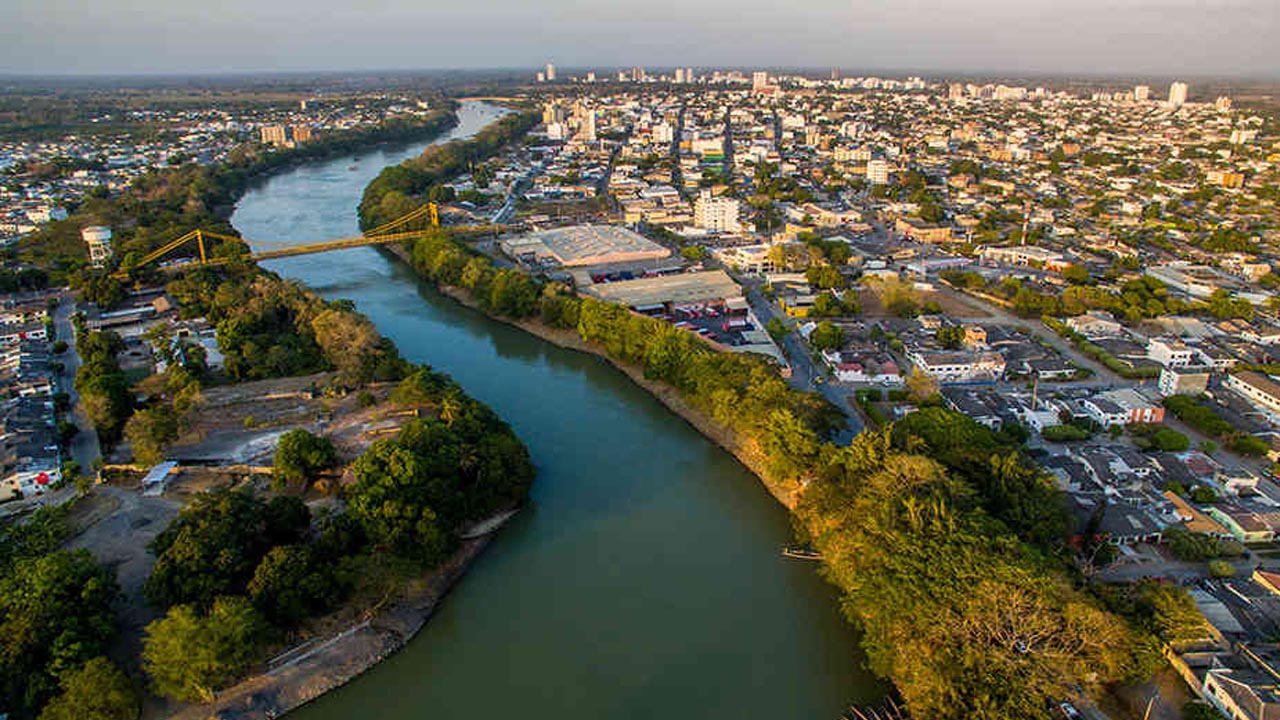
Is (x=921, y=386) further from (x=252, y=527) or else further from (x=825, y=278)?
(x=252, y=527)

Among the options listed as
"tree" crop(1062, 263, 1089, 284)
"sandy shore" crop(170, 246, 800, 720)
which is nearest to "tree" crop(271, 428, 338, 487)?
"sandy shore" crop(170, 246, 800, 720)

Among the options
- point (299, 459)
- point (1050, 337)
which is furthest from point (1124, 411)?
point (299, 459)

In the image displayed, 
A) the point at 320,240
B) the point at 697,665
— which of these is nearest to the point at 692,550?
the point at 697,665

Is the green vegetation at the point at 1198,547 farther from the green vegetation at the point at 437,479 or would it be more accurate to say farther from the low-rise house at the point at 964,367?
the green vegetation at the point at 437,479

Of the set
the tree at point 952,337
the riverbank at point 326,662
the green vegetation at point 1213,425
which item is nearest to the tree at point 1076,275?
the tree at point 952,337

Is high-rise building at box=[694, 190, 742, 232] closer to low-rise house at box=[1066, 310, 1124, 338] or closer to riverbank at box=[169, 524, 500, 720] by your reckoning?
low-rise house at box=[1066, 310, 1124, 338]

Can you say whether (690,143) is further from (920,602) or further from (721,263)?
(920,602)
